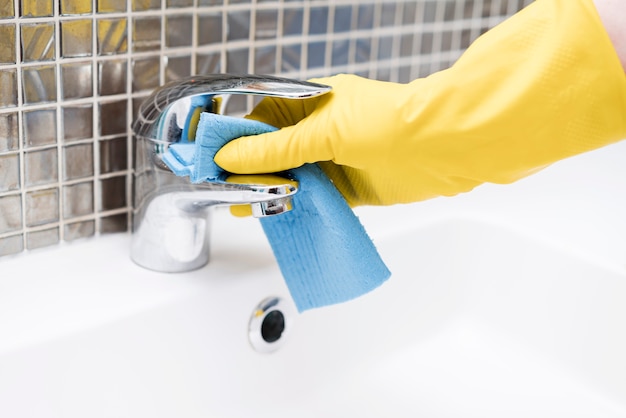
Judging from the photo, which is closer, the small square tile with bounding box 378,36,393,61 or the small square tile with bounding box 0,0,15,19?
the small square tile with bounding box 0,0,15,19

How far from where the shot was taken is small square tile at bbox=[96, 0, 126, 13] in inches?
25.0

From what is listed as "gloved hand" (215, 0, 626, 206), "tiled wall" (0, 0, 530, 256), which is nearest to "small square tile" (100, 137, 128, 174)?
"tiled wall" (0, 0, 530, 256)

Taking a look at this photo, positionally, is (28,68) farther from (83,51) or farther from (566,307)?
(566,307)

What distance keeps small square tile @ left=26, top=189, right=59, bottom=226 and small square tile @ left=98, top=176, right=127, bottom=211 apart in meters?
0.04

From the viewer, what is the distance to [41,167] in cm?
65

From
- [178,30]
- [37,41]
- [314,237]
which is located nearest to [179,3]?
[178,30]

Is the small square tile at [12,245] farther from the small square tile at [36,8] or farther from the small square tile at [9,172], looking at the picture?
the small square tile at [36,8]

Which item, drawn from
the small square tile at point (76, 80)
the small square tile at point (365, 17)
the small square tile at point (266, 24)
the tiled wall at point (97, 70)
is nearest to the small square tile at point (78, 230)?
the tiled wall at point (97, 70)

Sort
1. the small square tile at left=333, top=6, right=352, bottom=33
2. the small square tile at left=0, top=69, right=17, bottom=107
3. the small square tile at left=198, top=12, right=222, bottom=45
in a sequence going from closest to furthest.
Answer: the small square tile at left=0, top=69, right=17, bottom=107
the small square tile at left=198, top=12, right=222, bottom=45
the small square tile at left=333, top=6, right=352, bottom=33

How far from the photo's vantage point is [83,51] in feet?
2.10

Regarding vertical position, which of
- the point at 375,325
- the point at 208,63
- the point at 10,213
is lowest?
the point at 375,325

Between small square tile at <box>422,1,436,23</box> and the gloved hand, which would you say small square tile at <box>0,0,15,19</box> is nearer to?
the gloved hand

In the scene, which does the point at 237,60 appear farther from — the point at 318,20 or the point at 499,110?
the point at 499,110

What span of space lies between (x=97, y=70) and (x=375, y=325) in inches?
12.6
